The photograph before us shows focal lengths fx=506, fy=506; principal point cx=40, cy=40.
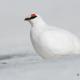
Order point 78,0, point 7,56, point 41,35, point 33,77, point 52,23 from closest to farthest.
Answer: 1. point 33,77
2. point 41,35
3. point 7,56
4. point 52,23
5. point 78,0

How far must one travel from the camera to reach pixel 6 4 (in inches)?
388

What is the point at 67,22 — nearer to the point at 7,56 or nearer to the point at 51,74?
the point at 7,56

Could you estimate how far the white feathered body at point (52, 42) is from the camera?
19.5 ft

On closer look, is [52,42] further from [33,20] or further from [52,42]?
[33,20]

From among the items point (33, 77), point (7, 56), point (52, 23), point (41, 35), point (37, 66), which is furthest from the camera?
point (52, 23)

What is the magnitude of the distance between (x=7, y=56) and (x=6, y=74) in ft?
9.09

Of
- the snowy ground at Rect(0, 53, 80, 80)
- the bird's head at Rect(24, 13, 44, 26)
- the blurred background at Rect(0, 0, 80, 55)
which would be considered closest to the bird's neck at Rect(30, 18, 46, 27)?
the bird's head at Rect(24, 13, 44, 26)

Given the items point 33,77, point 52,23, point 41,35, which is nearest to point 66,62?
point 33,77

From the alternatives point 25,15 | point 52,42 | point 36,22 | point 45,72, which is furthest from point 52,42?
point 25,15

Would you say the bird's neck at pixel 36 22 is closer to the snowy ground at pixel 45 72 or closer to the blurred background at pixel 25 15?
the snowy ground at pixel 45 72

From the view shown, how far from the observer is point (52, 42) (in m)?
5.95

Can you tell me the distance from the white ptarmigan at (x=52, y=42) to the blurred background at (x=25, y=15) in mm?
1935

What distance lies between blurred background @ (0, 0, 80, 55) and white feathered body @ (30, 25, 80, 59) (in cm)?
194

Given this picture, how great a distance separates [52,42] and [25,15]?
138 inches
